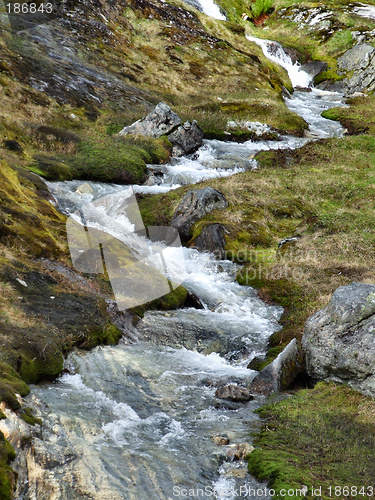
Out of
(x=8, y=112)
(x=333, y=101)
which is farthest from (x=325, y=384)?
(x=333, y=101)

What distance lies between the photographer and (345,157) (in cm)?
3105

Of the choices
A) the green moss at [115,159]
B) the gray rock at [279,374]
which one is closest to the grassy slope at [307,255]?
the gray rock at [279,374]

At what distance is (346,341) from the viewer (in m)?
9.70

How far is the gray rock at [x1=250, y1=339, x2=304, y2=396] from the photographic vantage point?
33.0 ft

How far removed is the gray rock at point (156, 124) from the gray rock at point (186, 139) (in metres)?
0.65

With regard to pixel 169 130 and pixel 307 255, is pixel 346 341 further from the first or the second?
pixel 169 130

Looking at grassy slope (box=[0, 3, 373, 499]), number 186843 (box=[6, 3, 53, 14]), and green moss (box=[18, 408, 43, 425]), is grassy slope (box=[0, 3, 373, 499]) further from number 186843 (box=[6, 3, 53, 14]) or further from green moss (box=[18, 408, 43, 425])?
number 186843 (box=[6, 3, 53, 14])

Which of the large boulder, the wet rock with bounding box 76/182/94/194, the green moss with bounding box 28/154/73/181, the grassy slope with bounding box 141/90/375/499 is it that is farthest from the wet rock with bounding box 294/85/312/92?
the large boulder

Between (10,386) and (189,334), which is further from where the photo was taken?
(189,334)

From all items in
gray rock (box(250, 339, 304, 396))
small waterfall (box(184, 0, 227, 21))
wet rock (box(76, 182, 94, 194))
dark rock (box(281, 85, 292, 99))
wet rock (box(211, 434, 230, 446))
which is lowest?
gray rock (box(250, 339, 304, 396))

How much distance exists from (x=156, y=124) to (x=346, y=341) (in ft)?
81.0

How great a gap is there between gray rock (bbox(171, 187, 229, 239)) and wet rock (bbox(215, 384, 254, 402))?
11583 mm

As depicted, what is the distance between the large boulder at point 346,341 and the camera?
923 cm

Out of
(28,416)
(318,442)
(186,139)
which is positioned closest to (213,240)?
(318,442)
